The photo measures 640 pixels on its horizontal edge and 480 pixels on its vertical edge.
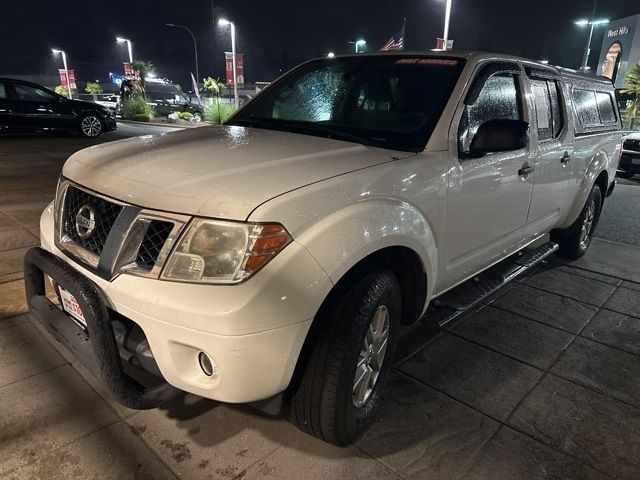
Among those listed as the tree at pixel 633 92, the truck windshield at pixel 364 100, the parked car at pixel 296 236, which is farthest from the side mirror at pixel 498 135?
the tree at pixel 633 92

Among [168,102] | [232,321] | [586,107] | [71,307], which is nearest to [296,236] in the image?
[232,321]

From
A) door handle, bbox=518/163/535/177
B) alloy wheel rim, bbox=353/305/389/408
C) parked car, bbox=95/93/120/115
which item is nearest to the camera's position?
alloy wheel rim, bbox=353/305/389/408

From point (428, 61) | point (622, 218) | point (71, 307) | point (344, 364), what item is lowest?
point (622, 218)

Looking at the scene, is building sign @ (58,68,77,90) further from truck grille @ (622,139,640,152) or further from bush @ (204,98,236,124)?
truck grille @ (622,139,640,152)

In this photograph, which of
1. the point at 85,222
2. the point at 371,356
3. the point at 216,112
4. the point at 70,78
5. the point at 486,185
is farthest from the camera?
the point at 70,78

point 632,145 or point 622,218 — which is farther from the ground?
point 632,145

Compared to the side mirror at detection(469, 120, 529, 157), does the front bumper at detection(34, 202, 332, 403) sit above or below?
below

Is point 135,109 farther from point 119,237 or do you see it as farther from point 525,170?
point 119,237

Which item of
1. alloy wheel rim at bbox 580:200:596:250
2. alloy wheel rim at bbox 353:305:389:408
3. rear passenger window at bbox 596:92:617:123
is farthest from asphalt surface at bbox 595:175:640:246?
alloy wheel rim at bbox 353:305:389:408

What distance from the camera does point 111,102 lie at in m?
34.0

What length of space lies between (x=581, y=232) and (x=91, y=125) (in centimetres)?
1263

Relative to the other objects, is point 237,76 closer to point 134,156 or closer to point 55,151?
point 55,151

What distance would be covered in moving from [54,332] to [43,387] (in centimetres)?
63

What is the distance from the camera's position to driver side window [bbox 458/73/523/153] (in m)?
2.79
